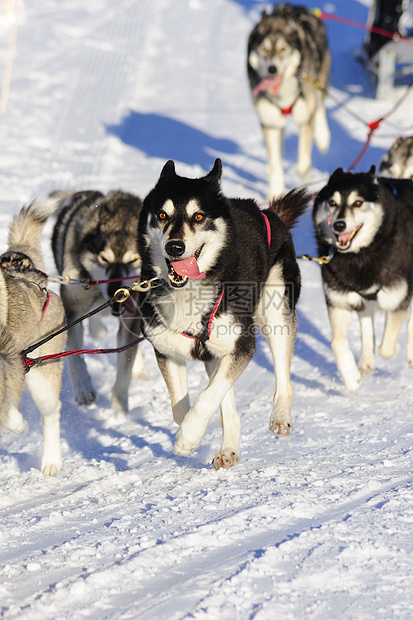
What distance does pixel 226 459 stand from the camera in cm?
288

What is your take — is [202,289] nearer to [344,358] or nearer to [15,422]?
[15,422]

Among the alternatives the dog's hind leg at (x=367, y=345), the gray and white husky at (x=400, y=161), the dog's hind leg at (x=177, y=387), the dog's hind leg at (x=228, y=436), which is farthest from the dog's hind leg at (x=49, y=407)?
the gray and white husky at (x=400, y=161)

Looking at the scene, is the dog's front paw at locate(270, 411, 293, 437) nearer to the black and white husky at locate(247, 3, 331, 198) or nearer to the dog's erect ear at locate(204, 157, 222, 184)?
the dog's erect ear at locate(204, 157, 222, 184)

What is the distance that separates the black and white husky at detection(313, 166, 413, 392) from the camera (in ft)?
11.9

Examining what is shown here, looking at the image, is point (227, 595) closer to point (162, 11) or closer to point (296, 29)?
point (296, 29)

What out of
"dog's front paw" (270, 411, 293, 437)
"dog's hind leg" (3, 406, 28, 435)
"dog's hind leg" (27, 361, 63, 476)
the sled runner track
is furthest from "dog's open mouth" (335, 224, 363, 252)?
the sled runner track

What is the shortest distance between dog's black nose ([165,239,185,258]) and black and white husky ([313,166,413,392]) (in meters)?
1.26

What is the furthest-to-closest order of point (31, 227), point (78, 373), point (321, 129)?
point (321, 129), point (78, 373), point (31, 227)

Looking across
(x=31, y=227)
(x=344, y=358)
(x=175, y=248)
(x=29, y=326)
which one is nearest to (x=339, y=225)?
(x=344, y=358)

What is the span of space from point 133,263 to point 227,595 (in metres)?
1.95

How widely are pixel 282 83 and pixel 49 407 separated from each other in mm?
4426

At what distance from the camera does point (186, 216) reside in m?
2.66

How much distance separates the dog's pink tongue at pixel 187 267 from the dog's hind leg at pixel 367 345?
1545mm

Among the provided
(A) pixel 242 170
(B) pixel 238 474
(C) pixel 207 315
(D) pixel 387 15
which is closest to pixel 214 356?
(C) pixel 207 315
